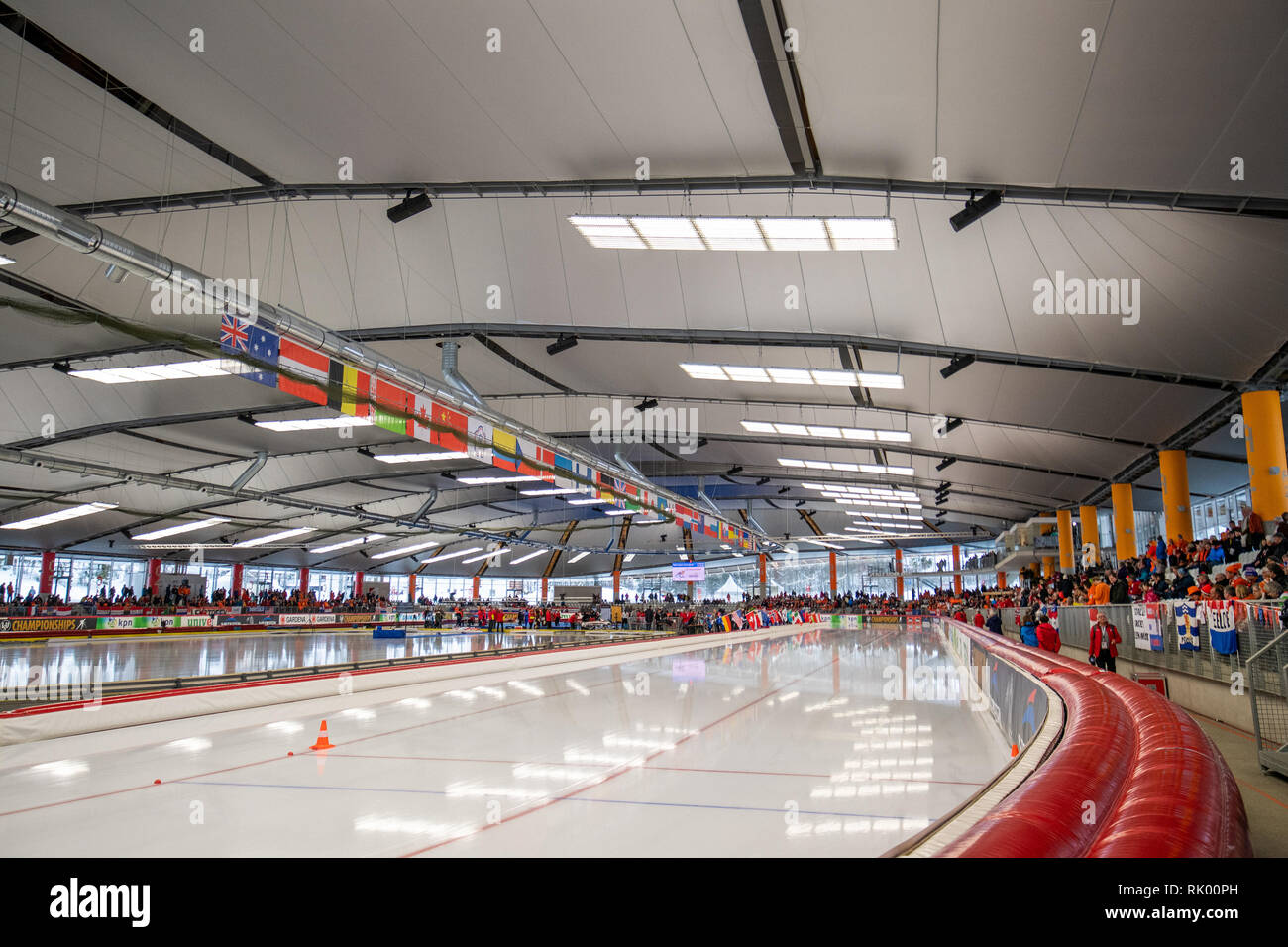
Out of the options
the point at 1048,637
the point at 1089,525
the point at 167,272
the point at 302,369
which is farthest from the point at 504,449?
the point at 1089,525

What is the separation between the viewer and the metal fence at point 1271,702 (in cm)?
559

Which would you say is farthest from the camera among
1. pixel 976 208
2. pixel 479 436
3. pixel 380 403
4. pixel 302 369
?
pixel 479 436

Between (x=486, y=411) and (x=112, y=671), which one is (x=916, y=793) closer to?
(x=486, y=411)

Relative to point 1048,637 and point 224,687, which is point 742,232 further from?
point 1048,637

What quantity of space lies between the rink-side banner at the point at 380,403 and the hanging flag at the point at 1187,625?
41.3 ft

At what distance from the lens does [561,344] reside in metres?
16.9

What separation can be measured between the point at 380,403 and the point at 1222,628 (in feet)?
42.0

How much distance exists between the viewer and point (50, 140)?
9.66m

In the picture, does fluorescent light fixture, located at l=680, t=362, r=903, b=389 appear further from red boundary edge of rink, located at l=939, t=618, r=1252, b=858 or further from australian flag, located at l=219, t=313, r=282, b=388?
red boundary edge of rink, located at l=939, t=618, r=1252, b=858

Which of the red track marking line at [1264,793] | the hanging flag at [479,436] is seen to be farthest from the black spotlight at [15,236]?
the red track marking line at [1264,793]

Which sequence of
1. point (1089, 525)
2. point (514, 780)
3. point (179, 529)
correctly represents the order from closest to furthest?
point (514, 780)
point (1089, 525)
point (179, 529)

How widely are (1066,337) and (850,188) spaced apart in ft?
20.4

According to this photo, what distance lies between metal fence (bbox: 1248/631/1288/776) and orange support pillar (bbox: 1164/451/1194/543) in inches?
589
